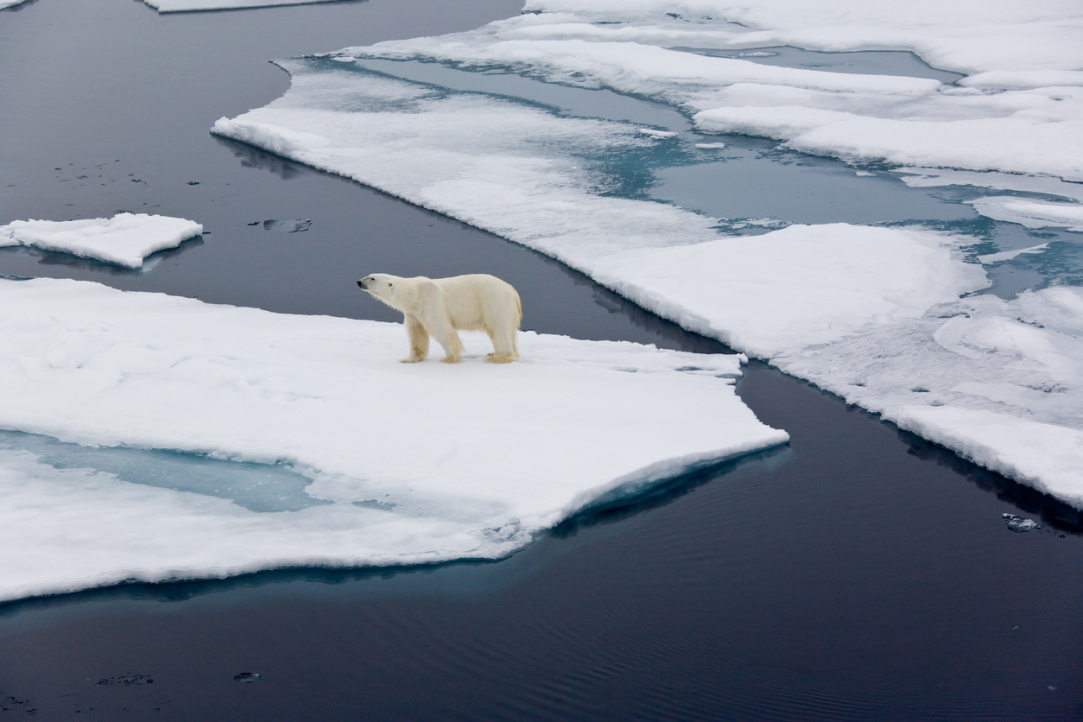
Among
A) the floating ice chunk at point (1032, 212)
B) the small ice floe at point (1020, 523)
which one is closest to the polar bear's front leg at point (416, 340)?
the small ice floe at point (1020, 523)

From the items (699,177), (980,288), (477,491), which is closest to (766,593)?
(477,491)

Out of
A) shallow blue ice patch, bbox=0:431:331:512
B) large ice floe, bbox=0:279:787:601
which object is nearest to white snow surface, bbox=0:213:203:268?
large ice floe, bbox=0:279:787:601

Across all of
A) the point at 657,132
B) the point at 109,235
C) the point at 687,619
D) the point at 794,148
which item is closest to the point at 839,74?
the point at 794,148

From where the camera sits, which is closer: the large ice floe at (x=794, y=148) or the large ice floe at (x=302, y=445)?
the large ice floe at (x=302, y=445)

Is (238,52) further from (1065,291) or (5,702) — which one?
(5,702)

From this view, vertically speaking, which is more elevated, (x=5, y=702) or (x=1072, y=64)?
(x=1072, y=64)

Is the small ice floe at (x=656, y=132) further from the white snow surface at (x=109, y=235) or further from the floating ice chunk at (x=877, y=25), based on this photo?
the white snow surface at (x=109, y=235)

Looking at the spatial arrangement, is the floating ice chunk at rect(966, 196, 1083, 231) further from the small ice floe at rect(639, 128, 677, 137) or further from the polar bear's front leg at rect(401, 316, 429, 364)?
the polar bear's front leg at rect(401, 316, 429, 364)
